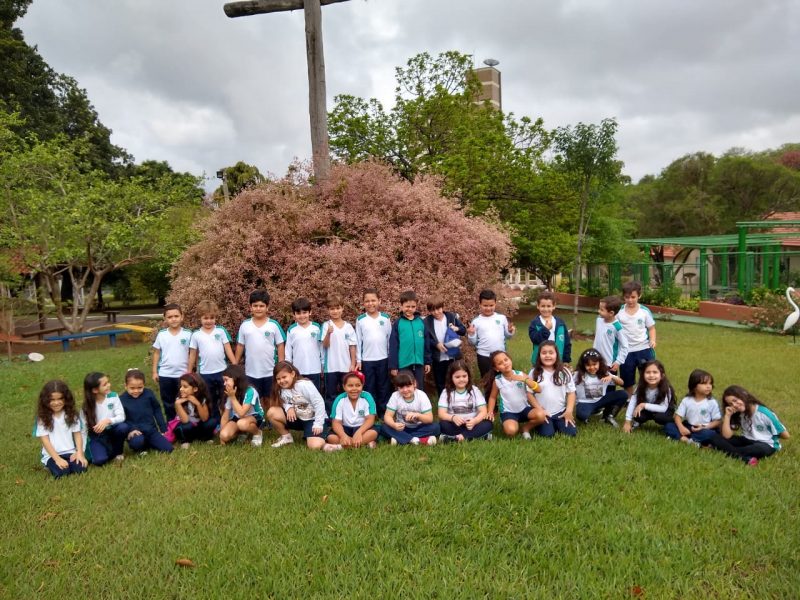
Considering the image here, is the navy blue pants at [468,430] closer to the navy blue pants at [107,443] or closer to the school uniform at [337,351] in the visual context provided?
the school uniform at [337,351]

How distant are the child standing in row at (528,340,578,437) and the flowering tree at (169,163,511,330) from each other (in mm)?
1957

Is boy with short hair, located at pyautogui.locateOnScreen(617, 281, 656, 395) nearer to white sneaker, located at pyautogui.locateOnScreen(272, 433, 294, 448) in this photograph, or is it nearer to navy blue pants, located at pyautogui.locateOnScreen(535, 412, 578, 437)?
navy blue pants, located at pyautogui.locateOnScreen(535, 412, 578, 437)

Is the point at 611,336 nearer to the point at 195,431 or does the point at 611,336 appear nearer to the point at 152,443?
the point at 195,431

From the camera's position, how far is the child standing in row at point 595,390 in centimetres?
552

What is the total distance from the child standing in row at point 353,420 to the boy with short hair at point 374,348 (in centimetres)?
67

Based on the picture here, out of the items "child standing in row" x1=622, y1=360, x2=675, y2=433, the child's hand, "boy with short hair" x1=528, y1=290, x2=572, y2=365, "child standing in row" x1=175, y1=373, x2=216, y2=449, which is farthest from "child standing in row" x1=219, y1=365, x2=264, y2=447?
"child standing in row" x1=622, y1=360, x2=675, y2=433

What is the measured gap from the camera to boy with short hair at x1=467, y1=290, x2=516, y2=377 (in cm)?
596

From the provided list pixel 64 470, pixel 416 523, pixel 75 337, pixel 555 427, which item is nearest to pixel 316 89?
pixel 555 427

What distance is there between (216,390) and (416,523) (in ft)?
9.94

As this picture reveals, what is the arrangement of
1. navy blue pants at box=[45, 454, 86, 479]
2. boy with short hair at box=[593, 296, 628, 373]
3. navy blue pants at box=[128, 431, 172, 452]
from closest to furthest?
1. navy blue pants at box=[45, 454, 86, 479]
2. navy blue pants at box=[128, 431, 172, 452]
3. boy with short hair at box=[593, 296, 628, 373]

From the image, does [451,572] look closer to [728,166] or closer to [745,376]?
[745,376]

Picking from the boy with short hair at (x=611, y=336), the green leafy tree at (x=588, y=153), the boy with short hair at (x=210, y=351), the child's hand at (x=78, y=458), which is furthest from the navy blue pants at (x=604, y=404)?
the green leafy tree at (x=588, y=153)

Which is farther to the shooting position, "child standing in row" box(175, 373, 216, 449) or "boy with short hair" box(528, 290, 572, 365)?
"boy with short hair" box(528, 290, 572, 365)

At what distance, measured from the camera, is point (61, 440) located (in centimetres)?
461
